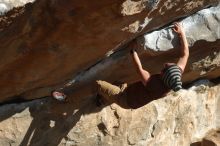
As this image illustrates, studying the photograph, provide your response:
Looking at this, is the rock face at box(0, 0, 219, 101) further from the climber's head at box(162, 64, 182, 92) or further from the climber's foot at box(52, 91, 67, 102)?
the climber's head at box(162, 64, 182, 92)

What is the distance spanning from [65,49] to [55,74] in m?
0.66

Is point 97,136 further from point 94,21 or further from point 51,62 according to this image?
point 94,21

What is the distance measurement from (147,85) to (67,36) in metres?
1.10

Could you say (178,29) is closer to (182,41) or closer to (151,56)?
(182,41)

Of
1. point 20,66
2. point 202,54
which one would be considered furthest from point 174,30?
point 20,66

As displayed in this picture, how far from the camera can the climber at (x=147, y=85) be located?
16.9ft

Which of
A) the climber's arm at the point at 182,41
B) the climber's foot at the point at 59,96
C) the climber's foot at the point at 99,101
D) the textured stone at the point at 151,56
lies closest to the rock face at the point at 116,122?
the climber's foot at the point at 99,101

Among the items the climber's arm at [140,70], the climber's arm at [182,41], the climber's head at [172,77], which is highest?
the climber's arm at [182,41]

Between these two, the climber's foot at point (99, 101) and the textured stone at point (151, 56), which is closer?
the textured stone at point (151, 56)

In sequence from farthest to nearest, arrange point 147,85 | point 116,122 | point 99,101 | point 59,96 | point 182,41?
point 116,122 < point 99,101 < point 59,96 < point 182,41 < point 147,85

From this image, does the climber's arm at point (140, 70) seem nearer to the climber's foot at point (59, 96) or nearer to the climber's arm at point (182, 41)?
the climber's arm at point (182, 41)

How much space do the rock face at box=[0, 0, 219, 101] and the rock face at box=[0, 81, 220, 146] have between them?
0.34 m

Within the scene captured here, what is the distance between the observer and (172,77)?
5.10 meters

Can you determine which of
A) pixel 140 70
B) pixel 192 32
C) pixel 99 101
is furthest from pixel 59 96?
pixel 192 32
